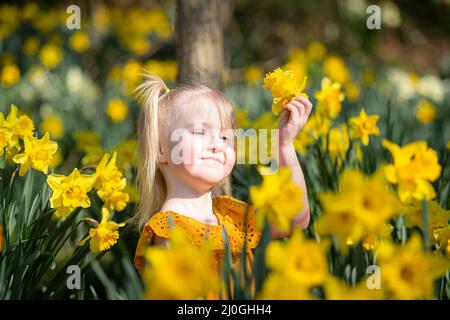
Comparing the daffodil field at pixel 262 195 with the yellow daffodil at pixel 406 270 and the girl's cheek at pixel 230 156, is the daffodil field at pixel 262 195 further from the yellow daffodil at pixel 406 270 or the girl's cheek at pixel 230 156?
the girl's cheek at pixel 230 156

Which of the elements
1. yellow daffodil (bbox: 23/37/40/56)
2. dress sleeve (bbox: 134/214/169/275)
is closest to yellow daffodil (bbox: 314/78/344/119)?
dress sleeve (bbox: 134/214/169/275)

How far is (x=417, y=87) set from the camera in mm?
4965

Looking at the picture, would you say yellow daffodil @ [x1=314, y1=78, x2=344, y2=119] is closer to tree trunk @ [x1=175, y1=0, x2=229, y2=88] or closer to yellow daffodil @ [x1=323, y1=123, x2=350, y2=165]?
yellow daffodil @ [x1=323, y1=123, x2=350, y2=165]

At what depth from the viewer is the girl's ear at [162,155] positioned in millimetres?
1959

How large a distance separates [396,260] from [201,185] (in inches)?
31.8

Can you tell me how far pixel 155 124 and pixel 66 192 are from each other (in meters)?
0.32

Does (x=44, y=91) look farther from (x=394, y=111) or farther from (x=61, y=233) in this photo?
(x=61, y=233)

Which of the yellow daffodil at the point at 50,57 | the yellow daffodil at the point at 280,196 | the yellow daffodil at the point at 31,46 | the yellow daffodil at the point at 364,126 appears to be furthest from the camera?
the yellow daffodil at the point at 31,46

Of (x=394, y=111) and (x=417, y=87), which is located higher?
(x=417, y=87)

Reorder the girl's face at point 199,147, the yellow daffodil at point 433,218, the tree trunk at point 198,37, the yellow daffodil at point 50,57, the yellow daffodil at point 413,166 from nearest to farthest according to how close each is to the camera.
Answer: the yellow daffodil at point 413,166 → the yellow daffodil at point 433,218 → the girl's face at point 199,147 → the tree trunk at point 198,37 → the yellow daffodil at point 50,57

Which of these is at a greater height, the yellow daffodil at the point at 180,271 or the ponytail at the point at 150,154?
the ponytail at the point at 150,154

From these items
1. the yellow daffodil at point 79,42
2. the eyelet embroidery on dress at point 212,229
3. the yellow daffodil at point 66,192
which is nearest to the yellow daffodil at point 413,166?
the eyelet embroidery on dress at point 212,229

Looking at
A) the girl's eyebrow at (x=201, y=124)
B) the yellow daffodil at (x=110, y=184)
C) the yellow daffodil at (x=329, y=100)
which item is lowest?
the yellow daffodil at (x=110, y=184)
